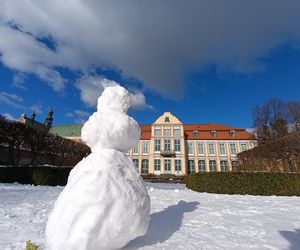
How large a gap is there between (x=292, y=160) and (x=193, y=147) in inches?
1023

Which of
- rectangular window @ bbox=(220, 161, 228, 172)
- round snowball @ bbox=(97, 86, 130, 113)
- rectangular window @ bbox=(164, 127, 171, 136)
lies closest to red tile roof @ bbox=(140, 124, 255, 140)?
rectangular window @ bbox=(164, 127, 171, 136)

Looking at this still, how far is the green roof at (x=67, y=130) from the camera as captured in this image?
61500 millimetres

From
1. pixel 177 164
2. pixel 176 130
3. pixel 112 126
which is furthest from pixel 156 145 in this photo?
pixel 112 126

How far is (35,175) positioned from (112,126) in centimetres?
1316

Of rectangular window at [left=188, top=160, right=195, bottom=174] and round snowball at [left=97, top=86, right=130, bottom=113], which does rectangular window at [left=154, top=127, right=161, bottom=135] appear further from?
round snowball at [left=97, top=86, right=130, bottom=113]

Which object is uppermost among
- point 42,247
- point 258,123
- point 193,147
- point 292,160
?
point 258,123

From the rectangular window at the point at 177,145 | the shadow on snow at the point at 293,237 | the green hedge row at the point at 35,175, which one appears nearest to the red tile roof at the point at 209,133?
the rectangular window at the point at 177,145

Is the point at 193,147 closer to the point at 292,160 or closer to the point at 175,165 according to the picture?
the point at 175,165

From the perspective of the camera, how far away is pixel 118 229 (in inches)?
131

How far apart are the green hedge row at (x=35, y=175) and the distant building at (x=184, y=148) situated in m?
26.8

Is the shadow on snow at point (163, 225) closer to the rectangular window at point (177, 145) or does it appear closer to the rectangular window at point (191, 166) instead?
the rectangular window at point (177, 145)

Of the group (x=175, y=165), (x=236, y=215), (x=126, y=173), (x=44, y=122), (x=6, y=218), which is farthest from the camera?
(x=44, y=122)

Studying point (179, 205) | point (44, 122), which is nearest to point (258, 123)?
point (179, 205)

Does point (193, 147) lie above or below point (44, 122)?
below
